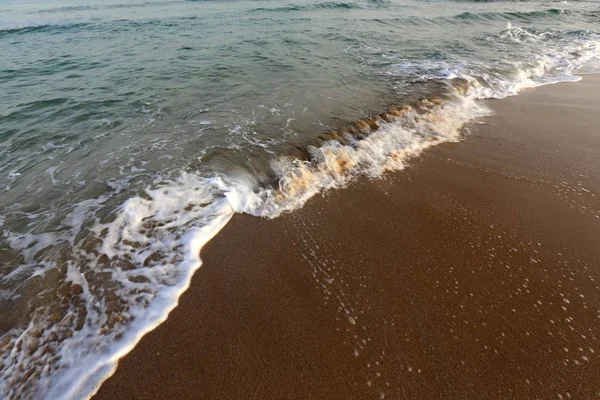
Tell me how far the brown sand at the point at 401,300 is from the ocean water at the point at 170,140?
47cm

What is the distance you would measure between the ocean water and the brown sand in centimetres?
47

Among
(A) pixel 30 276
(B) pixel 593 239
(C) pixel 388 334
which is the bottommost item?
(A) pixel 30 276

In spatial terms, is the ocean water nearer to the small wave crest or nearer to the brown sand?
the small wave crest

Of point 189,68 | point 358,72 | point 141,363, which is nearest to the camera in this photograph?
point 141,363

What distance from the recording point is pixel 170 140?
6152 millimetres

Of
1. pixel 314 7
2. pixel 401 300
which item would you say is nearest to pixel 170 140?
pixel 401 300

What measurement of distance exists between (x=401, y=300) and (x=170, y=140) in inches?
203

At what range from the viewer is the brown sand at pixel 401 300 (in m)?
2.52

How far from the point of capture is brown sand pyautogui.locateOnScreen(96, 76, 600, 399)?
252cm

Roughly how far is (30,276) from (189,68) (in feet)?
29.0

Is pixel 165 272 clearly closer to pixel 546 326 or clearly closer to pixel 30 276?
pixel 30 276

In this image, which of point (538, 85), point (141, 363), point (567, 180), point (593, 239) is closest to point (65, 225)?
point (141, 363)

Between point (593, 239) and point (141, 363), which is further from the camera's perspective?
point (593, 239)

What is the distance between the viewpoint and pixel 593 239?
371 cm
